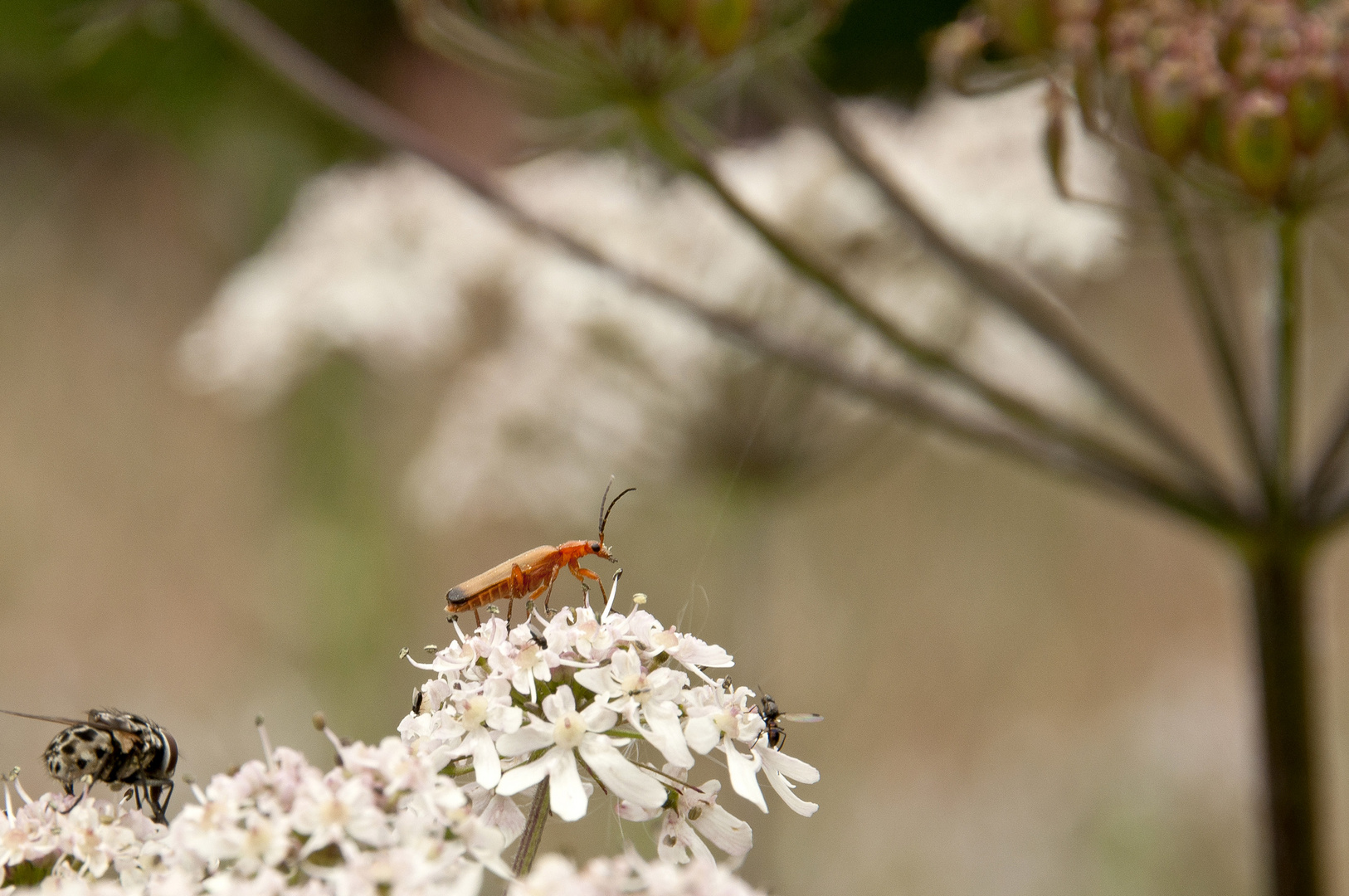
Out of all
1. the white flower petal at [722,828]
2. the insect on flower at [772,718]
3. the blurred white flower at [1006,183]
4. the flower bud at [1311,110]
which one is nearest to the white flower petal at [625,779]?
the white flower petal at [722,828]

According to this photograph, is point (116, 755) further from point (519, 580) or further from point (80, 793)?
point (519, 580)

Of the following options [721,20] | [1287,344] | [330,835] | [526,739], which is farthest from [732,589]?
[330,835]

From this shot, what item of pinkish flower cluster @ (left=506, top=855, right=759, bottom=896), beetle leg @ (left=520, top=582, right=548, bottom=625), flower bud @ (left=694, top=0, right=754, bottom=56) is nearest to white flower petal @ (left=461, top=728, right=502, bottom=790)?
pinkish flower cluster @ (left=506, top=855, right=759, bottom=896)

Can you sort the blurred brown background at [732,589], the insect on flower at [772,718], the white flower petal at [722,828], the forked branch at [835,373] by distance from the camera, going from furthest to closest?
the blurred brown background at [732,589], the forked branch at [835,373], the insect on flower at [772,718], the white flower petal at [722,828]

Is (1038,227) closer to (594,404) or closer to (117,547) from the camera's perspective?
(594,404)

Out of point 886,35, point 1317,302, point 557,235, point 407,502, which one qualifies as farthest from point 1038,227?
point 886,35

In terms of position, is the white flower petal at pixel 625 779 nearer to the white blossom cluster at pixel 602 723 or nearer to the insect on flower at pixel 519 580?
the white blossom cluster at pixel 602 723
